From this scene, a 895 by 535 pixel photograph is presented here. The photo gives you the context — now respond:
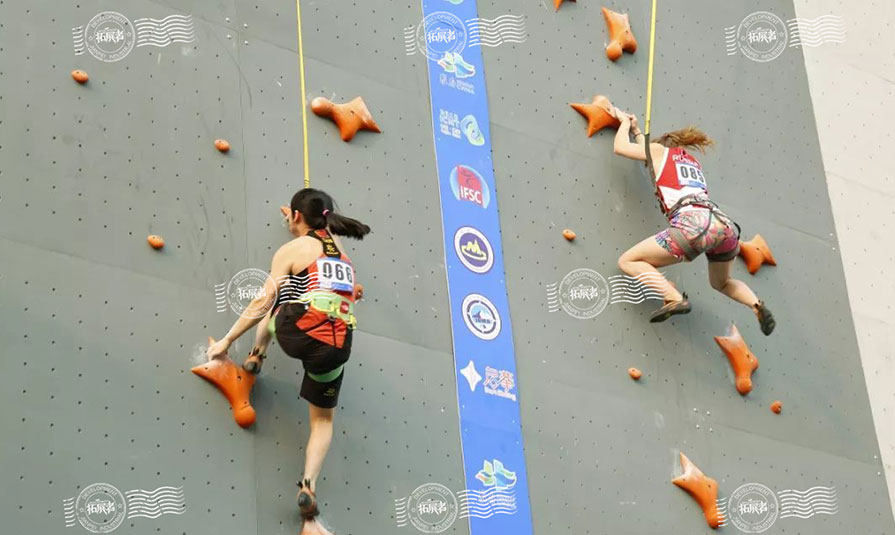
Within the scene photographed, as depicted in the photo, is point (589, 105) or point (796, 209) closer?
point (589, 105)

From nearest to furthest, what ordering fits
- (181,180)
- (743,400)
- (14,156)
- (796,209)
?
(14,156), (181,180), (743,400), (796,209)

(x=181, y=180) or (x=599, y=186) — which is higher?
(x=599, y=186)

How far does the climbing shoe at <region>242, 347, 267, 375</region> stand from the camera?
16.1 feet

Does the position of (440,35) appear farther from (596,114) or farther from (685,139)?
(685,139)

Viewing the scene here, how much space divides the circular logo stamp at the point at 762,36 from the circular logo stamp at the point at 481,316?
218 centimetres

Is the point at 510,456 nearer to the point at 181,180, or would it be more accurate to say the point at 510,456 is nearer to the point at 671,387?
the point at 671,387

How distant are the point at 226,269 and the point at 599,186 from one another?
182 centimetres

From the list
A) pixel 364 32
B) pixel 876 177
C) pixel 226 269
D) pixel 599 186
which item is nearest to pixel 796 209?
pixel 876 177

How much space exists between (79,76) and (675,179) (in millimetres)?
2370

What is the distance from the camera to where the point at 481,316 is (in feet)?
18.4

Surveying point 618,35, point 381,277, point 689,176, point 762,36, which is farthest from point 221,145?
point 762,36

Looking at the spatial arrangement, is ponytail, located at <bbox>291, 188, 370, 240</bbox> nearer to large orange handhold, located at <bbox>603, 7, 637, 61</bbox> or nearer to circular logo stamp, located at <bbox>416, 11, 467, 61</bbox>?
circular logo stamp, located at <bbox>416, 11, 467, 61</bbox>

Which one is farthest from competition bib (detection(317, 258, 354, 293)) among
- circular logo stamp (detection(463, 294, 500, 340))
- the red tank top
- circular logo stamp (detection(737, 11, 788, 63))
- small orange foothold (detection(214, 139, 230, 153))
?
circular logo stamp (detection(737, 11, 788, 63))

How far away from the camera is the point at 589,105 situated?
20.7 feet
